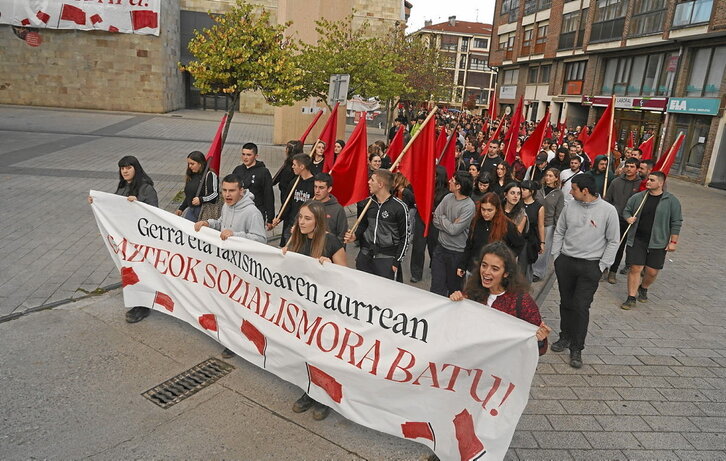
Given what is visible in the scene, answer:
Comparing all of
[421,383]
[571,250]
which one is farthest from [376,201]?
[421,383]

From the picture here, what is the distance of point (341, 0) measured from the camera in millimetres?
21188

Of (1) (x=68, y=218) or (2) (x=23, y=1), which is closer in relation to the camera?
(1) (x=68, y=218)

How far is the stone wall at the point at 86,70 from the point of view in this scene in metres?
29.6

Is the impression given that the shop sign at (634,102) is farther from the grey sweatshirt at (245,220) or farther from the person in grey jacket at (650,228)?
the grey sweatshirt at (245,220)

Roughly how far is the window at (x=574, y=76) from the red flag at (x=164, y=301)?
3290 centimetres

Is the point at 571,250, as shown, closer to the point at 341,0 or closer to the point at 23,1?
the point at 341,0

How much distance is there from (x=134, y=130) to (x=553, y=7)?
29260 millimetres

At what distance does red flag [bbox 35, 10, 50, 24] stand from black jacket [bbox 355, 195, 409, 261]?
3133cm

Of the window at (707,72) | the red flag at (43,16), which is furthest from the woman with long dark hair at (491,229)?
the red flag at (43,16)

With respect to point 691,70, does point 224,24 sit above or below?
below

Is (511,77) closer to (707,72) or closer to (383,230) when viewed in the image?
(707,72)

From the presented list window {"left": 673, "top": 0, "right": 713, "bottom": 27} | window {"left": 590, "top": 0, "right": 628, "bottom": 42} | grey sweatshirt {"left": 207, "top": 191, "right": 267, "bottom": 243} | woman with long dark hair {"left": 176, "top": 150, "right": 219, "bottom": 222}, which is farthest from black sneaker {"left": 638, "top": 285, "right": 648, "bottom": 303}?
window {"left": 590, "top": 0, "right": 628, "bottom": 42}

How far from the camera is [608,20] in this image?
97.2ft

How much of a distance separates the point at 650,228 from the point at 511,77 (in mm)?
39806
